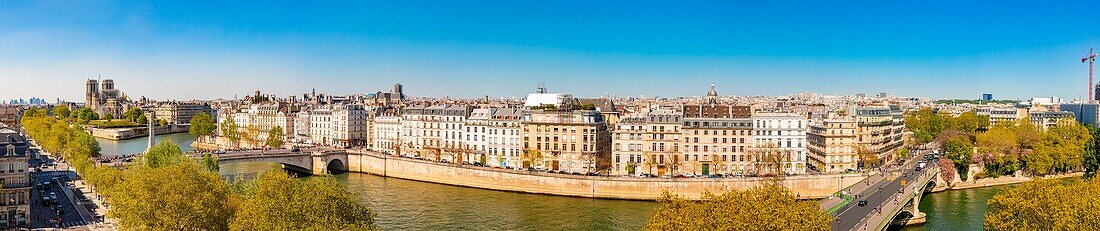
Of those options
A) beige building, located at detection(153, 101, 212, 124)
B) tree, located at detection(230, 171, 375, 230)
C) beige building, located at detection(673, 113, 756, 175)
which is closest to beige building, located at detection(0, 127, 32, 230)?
tree, located at detection(230, 171, 375, 230)

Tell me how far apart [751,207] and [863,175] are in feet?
112

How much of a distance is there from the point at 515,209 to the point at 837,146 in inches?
961

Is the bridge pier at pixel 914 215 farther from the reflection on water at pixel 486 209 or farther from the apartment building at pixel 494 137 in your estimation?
the apartment building at pixel 494 137

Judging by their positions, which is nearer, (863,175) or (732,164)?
(863,175)

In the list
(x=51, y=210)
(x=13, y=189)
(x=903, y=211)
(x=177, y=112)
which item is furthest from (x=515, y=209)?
(x=177, y=112)

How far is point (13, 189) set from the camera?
36469mm

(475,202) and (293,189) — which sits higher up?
(293,189)

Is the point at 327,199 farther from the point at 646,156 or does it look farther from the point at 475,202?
the point at 646,156

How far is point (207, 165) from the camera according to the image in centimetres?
5188

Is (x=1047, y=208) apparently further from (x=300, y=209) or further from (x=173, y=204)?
(x=173, y=204)

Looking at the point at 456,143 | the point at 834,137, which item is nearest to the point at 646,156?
the point at 834,137

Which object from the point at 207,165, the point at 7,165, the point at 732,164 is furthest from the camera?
the point at 732,164

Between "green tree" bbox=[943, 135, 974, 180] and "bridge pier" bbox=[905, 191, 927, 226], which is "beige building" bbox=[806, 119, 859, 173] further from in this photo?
"bridge pier" bbox=[905, 191, 927, 226]

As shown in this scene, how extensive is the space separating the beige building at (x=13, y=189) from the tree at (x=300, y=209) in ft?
47.6
